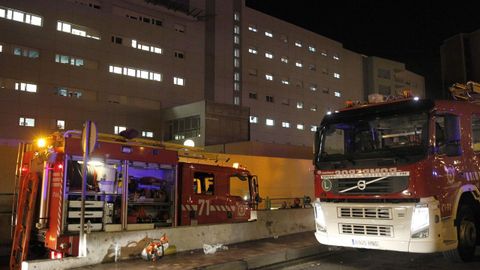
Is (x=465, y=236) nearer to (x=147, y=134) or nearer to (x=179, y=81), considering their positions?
(x=147, y=134)

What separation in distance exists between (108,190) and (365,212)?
5.39m

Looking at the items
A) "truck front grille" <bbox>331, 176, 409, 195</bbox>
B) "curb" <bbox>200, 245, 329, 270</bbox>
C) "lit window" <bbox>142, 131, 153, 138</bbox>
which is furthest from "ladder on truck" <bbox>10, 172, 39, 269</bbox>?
"lit window" <bbox>142, 131, 153, 138</bbox>

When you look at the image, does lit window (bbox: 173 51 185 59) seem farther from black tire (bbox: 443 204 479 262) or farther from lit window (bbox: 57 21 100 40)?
black tire (bbox: 443 204 479 262)

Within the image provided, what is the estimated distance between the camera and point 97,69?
42.1 metres

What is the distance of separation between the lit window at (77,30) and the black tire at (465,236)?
3913 cm

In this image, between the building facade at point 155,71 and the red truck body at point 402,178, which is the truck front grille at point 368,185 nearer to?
the red truck body at point 402,178

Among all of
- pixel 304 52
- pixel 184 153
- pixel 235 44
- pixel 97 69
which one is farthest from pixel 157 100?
pixel 184 153

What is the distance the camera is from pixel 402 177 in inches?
296

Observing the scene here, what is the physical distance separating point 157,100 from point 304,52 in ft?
92.9

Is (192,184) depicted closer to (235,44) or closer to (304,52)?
(235,44)

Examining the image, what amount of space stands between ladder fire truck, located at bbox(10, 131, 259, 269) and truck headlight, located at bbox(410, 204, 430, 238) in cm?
545

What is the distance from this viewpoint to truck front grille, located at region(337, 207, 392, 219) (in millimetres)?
7641

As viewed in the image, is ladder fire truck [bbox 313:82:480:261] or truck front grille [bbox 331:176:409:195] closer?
ladder fire truck [bbox 313:82:480:261]

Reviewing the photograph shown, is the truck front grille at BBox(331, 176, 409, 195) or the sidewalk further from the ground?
the truck front grille at BBox(331, 176, 409, 195)
